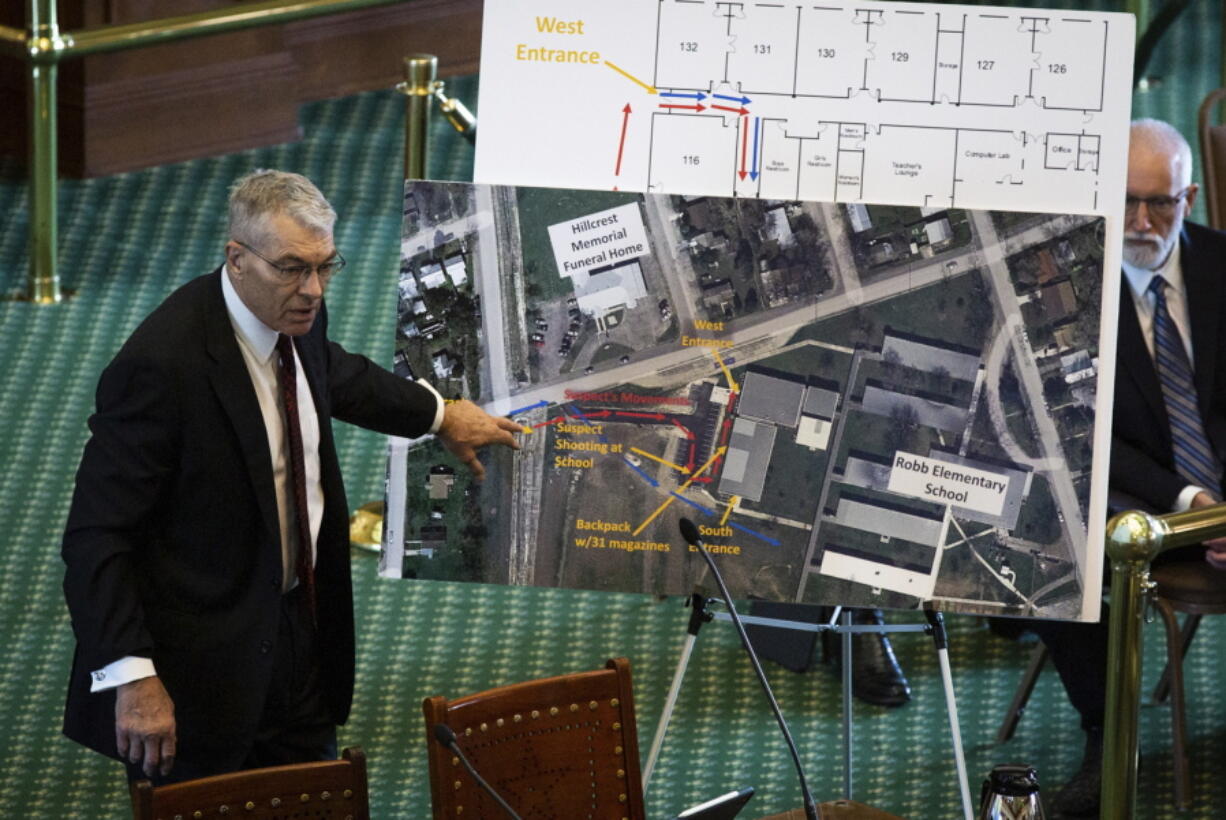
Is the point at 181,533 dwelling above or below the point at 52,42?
below

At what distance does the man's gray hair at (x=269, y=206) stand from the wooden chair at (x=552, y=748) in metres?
0.78

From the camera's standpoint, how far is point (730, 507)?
124 inches

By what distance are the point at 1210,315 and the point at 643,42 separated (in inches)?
62.8

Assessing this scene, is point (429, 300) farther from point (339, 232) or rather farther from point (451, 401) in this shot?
point (339, 232)

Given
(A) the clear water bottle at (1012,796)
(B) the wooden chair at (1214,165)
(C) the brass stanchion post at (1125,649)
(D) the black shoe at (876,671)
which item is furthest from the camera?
(B) the wooden chair at (1214,165)

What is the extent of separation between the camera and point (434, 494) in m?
3.22

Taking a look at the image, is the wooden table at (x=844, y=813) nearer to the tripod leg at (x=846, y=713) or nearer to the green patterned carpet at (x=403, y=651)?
the tripod leg at (x=846, y=713)

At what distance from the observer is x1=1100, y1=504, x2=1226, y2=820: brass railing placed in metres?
2.64

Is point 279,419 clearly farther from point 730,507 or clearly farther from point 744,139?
point 744,139

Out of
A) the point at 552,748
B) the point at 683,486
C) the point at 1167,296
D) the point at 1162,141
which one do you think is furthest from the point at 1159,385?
the point at 552,748

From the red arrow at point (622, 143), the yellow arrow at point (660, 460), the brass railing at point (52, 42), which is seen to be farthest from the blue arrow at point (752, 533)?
the brass railing at point (52, 42)

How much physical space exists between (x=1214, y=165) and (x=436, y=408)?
8.20 feet

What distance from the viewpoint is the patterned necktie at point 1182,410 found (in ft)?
13.0

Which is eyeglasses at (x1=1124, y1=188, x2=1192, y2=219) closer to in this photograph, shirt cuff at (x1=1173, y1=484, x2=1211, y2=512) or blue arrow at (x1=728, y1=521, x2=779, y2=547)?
shirt cuff at (x1=1173, y1=484, x2=1211, y2=512)
